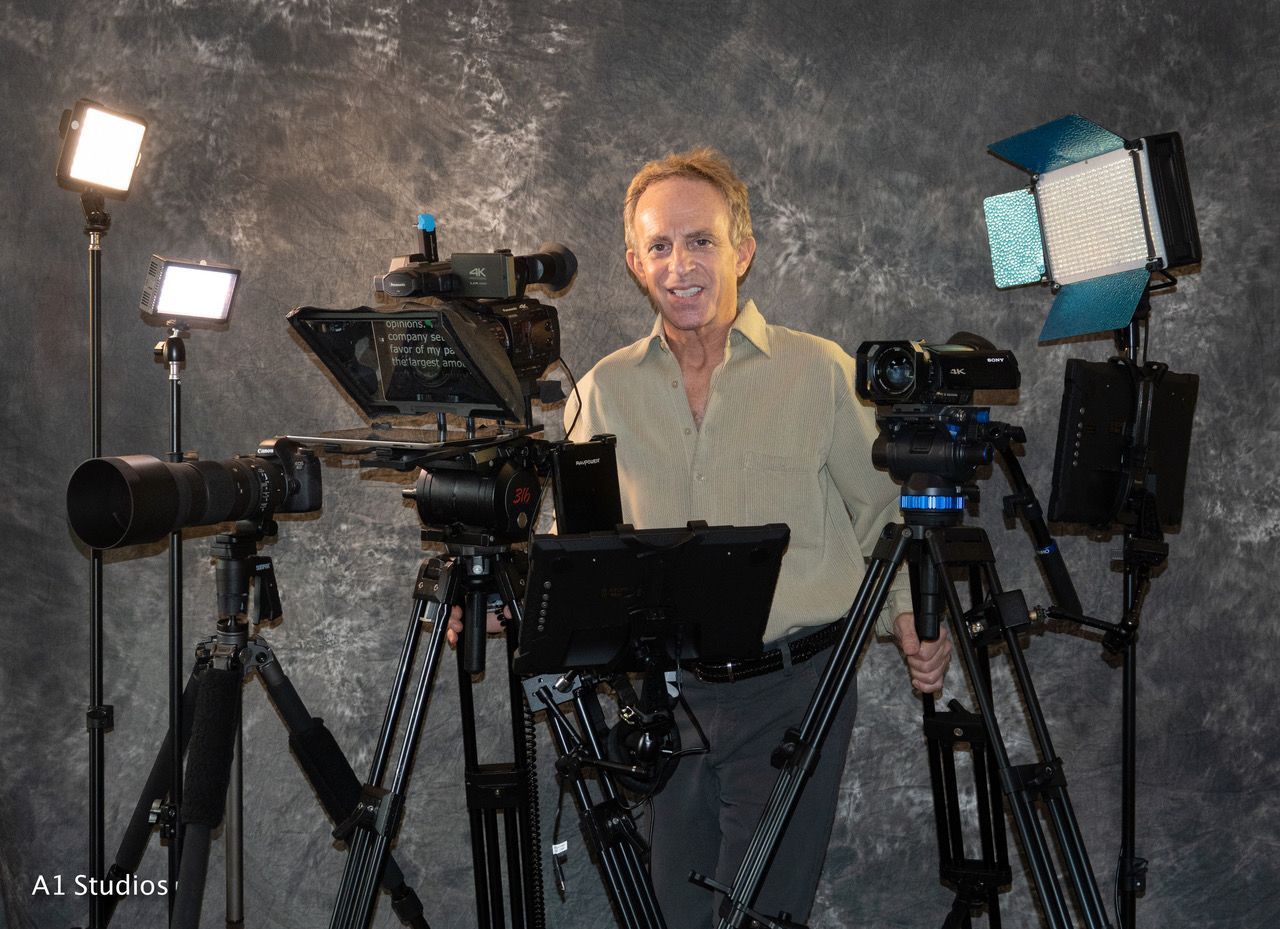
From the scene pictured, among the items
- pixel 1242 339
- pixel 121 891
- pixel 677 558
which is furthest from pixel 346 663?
pixel 1242 339

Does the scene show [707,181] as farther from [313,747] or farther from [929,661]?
[313,747]

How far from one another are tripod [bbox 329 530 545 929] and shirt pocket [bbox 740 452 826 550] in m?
0.46

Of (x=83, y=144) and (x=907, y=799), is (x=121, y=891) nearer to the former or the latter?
(x=83, y=144)

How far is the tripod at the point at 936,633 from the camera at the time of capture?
1734 mm

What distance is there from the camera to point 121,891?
7.96 ft

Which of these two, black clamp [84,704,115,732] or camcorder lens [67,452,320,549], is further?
black clamp [84,704,115,732]

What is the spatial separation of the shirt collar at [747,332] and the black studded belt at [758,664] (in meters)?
0.53

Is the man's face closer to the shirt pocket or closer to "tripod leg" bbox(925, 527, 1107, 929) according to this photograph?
the shirt pocket

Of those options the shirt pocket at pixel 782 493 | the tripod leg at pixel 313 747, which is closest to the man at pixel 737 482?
the shirt pocket at pixel 782 493

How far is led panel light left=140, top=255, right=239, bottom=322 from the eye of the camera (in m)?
2.34

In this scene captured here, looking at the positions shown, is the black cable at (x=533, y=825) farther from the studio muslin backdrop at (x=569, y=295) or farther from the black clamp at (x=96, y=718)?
the black clamp at (x=96, y=718)

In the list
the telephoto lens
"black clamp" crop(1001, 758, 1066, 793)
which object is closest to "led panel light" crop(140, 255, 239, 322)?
the telephoto lens

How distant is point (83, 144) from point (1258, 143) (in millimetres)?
2602

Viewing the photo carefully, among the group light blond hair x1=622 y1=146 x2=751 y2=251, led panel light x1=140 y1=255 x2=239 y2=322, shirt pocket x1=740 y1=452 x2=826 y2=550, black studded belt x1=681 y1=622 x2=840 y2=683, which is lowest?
black studded belt x1=681 y1=622 x2=840 y2=683
